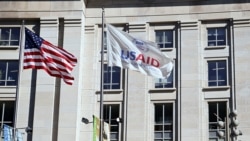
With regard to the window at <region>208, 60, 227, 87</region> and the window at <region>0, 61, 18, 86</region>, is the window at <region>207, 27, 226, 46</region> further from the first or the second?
the window at <region>0, 61, 18, 86</region>

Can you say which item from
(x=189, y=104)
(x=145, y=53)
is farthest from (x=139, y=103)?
(x=145, y=53)

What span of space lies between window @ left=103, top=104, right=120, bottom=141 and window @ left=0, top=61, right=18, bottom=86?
649cm

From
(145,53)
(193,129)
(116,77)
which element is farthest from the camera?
(116,77)

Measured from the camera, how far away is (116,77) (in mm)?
37781

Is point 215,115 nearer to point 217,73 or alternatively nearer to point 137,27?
point 217,73

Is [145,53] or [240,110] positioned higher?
[145,53]

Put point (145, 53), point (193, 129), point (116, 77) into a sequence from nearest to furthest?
point (145, 53)
point (193, 129)
point (116, 77)

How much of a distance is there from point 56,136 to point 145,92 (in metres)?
6.58

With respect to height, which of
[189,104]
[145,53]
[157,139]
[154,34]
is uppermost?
[154,34]

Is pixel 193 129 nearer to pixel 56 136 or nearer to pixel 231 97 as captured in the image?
pixel 231 97

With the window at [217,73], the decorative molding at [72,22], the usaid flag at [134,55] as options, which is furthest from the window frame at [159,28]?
the usaid flag at [134,55]

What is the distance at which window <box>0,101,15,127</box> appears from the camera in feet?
120

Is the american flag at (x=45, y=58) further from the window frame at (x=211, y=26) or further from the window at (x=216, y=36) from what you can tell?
the window at (x=216, y=36)

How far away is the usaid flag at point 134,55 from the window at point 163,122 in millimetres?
10522
